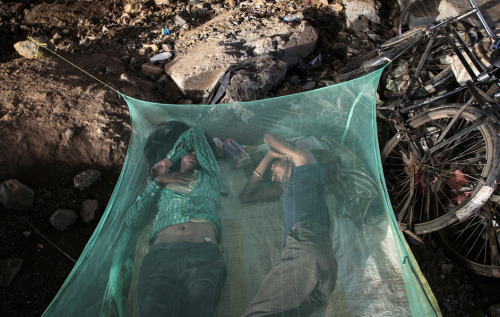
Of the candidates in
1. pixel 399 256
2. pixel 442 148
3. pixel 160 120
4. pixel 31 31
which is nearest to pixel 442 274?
pixel 442 148

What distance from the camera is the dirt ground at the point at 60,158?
1970 mm

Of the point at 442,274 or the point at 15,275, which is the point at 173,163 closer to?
the point at 15,275

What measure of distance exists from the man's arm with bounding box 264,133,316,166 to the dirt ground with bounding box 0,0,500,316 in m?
1.15

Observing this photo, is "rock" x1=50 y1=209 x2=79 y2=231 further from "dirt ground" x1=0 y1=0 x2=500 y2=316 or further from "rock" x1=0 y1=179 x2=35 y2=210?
"rock" x1=0 y1=179 x2=35 y2=210

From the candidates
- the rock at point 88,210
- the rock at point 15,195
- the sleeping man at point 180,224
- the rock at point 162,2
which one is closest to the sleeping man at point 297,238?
the sleeping man at point 180,224

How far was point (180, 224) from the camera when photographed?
1.45 metres

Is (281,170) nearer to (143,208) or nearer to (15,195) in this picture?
(143,208)

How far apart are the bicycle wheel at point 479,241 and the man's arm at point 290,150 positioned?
45.1 inches

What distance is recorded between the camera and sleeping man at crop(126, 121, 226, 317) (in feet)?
3.85

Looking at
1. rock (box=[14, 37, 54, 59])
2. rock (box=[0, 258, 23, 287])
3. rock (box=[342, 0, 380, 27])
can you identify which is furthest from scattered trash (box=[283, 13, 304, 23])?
rock (box=[0, 258, 23, 287])

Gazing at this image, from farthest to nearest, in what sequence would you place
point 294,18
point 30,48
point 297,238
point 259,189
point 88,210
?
point 294,18 < point 30,48 < point 88,210 < point 259,189 < point 297,238

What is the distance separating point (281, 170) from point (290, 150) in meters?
0.14

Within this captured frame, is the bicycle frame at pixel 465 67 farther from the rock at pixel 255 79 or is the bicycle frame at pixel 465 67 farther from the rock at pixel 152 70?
the rock at pixel 152 70

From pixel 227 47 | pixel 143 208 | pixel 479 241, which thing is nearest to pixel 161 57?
pixel 227 47
